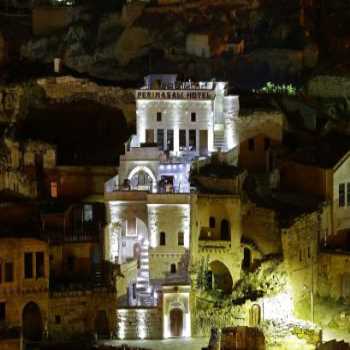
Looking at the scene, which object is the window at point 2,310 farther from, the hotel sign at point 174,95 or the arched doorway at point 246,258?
the hotel sign at point 174,95

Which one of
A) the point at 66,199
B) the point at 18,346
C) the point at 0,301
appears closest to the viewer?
the point at 18,346

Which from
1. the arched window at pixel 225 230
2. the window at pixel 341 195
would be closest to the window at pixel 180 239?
the arched window at pixel 225 230

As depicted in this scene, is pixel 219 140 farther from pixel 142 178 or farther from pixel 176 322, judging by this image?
pixel 176 322

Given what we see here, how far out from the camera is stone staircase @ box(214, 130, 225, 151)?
224 ft

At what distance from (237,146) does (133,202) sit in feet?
36.5

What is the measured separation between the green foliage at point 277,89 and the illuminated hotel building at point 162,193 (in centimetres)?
751

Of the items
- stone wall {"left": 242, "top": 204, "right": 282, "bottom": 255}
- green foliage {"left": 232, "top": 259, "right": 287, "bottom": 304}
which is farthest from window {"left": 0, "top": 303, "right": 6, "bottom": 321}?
stone wall {"left": 242, "top": 204, "right": 282, "bottom": 255}

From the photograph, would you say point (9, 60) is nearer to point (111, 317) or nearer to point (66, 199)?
point (66, 199)

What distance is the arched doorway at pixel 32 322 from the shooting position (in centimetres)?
5744

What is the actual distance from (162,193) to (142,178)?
4365 millimetres

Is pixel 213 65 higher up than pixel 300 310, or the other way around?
pixel 213 65

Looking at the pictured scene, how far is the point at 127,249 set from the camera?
62.7 m

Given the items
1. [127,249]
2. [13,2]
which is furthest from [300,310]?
[13,2]

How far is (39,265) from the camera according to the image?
188 feet
